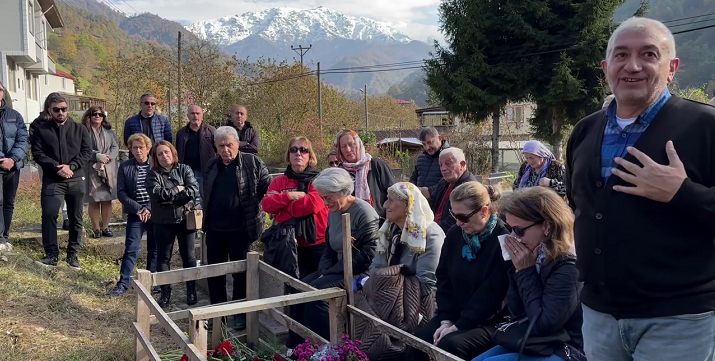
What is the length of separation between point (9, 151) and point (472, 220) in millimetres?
5121

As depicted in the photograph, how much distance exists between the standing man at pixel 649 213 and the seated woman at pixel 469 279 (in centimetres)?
122

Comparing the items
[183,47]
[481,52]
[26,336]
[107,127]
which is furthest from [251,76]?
[26,336]

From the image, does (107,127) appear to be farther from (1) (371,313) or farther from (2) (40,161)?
(1) (371,313)

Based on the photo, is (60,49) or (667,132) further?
(60,49)

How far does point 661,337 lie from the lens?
1.79 m

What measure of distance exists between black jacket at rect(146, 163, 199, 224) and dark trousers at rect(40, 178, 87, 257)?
1197mm

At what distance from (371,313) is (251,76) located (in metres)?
20.7

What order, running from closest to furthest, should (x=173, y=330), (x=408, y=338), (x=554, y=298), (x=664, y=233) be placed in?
1. (x=664, y=233)
2. (x=554, y=298)
3. (x=408, y=338)
4. (x=173, y=330)

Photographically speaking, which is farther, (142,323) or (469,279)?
(142,323)

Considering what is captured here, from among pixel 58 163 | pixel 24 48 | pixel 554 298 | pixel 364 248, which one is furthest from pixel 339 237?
pixel 24 48

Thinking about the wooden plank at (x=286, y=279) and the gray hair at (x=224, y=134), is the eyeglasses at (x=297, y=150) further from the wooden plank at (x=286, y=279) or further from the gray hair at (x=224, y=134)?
the wooden plank at (x=286, y=279)

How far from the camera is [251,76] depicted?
23.2 metres

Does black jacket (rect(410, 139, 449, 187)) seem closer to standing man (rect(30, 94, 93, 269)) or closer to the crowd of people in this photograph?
the crowd of people

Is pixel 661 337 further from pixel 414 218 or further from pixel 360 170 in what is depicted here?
pixel 360 170
